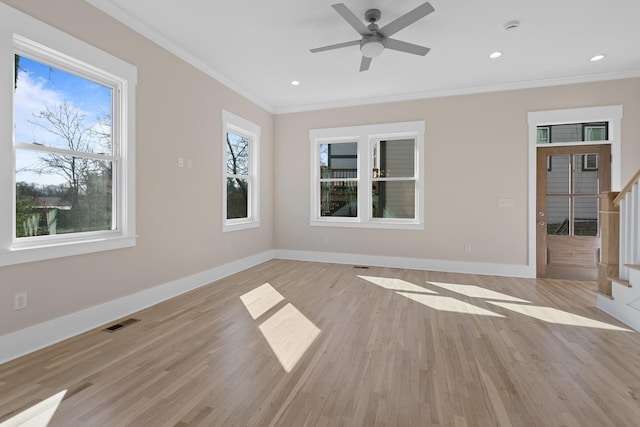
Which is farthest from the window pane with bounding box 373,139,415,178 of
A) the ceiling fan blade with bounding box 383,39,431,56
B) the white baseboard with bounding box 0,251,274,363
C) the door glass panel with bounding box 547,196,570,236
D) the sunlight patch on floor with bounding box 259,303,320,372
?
the white baseboard with bounding box 0,251,274,363

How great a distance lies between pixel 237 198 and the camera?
5.35 metres

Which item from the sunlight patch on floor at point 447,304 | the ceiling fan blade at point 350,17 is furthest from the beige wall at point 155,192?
the sunlight patch on floor at point 447,304

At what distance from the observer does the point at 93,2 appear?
9.25ft

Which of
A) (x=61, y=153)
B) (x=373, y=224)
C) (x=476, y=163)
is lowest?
(x=373, y=224)

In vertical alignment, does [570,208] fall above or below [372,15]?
below

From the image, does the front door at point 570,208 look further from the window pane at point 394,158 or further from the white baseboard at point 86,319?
the white baseboard at point 86,319

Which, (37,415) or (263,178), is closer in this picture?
(37,415)

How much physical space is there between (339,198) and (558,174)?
358cm

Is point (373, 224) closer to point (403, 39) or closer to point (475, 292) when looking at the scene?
point (475, 292)

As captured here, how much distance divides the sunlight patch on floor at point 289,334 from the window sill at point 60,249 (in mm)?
1666

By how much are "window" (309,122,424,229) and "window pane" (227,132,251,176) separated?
1299mm

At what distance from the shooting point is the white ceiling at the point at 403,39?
118 inches

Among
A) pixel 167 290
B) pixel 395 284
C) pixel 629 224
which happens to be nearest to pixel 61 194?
pixel 167 290

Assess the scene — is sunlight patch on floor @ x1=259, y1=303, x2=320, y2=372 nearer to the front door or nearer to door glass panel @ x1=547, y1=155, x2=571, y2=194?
the front door
